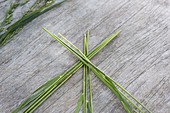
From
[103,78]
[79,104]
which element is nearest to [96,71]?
[103,78]

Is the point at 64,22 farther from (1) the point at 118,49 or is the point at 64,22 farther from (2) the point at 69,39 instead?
(1) the point at 118,49

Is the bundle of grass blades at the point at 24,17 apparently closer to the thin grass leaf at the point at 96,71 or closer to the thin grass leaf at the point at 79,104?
the thin grass leaf at the point at 96,71

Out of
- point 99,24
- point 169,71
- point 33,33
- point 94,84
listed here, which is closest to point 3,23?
point 33,33

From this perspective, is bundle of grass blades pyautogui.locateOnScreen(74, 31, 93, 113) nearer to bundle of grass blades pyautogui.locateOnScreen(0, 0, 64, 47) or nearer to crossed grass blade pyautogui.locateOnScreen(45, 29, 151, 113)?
crossed grass blade pyautogui.locateOnScreen(45, 29, 151, 113)

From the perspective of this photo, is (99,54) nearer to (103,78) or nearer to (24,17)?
(103,78)

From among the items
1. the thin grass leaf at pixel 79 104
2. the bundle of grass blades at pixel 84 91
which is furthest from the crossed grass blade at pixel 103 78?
the thin grass leaf at pixel 79 104

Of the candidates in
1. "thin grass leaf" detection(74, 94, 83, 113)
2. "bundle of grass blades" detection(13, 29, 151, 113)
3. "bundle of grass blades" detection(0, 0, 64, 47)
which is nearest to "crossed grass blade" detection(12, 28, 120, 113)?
"bundle of grass blades" detection(13, 29, 151, 113)
